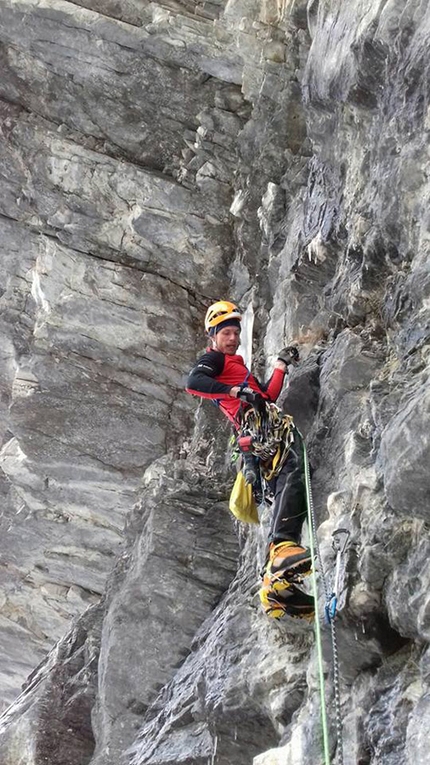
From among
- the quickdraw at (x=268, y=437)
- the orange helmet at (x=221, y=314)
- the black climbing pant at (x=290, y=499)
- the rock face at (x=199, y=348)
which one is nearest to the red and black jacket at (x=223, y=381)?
the quickdraw at (x=268, y=437)

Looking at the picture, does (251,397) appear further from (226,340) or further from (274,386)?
(226,340)

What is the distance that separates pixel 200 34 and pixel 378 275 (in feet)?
26.1

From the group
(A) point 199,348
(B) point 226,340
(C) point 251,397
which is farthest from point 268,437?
(A) point 199,348

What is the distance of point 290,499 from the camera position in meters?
7.67

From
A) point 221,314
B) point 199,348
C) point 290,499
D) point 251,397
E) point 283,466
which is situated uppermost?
point 199,348

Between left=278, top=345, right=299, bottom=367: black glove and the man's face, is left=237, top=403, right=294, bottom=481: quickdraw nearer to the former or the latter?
left=278, top=345, right=299, bottom=367: black glove

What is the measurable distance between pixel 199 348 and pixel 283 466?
8.16m

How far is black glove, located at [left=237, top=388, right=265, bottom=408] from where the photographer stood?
8.17 m

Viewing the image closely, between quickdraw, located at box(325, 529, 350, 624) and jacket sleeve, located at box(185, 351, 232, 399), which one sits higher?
jacket sleeve, located at box(185, 351, 232, 399)

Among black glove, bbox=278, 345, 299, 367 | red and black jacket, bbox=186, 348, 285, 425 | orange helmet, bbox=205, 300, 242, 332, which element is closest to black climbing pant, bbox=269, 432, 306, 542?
red and black jacket, bbox=186, 348, 285, 425

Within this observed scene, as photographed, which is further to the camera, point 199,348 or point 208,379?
→ point 199,348

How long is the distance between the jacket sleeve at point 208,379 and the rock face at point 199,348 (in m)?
1.35

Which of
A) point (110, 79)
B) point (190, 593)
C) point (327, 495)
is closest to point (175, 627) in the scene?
point (190, 593)

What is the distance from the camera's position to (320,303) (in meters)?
10.8
